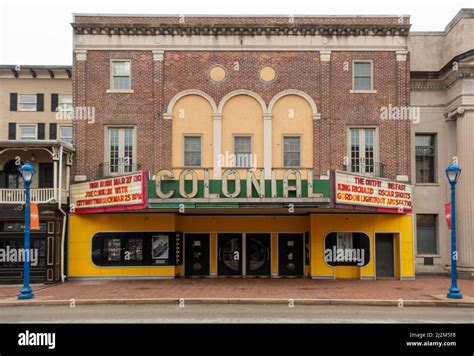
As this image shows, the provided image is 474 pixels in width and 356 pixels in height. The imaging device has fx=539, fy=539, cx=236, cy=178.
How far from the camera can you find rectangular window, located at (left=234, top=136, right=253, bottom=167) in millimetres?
25500

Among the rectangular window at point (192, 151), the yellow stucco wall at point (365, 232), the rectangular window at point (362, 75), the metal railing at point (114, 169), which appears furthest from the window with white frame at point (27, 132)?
the rectangular window at point (362, 75)

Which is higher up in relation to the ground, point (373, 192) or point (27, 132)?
point (27, 132)

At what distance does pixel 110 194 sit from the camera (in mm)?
23562

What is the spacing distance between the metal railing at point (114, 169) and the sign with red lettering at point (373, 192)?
31.5 feet

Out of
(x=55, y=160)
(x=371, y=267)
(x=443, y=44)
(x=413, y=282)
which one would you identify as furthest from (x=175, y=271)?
(x=443, y=44)

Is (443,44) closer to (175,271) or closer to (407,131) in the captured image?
(407,131)

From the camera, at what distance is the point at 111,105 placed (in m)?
25.6

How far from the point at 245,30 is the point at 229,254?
35.2 feet

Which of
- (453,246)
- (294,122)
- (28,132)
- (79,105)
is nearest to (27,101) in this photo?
→ (28,132)

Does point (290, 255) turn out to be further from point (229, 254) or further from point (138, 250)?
point (138, 250)

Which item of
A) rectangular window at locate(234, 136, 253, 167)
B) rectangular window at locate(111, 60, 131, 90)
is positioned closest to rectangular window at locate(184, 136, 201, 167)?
rectangular window at locate(234, 136, 253, 167)

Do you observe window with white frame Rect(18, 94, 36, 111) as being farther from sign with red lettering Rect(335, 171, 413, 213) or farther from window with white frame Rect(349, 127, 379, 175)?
sign with red lettering Rect(335, 171, 413, 213)

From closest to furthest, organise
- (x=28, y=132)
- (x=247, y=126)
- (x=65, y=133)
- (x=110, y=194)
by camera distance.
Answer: (x=110, y=194) → (x=247, y=126) → (x=28, y=132) → (x=65, y=133)

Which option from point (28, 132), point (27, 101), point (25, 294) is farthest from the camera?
point (28, 132)
